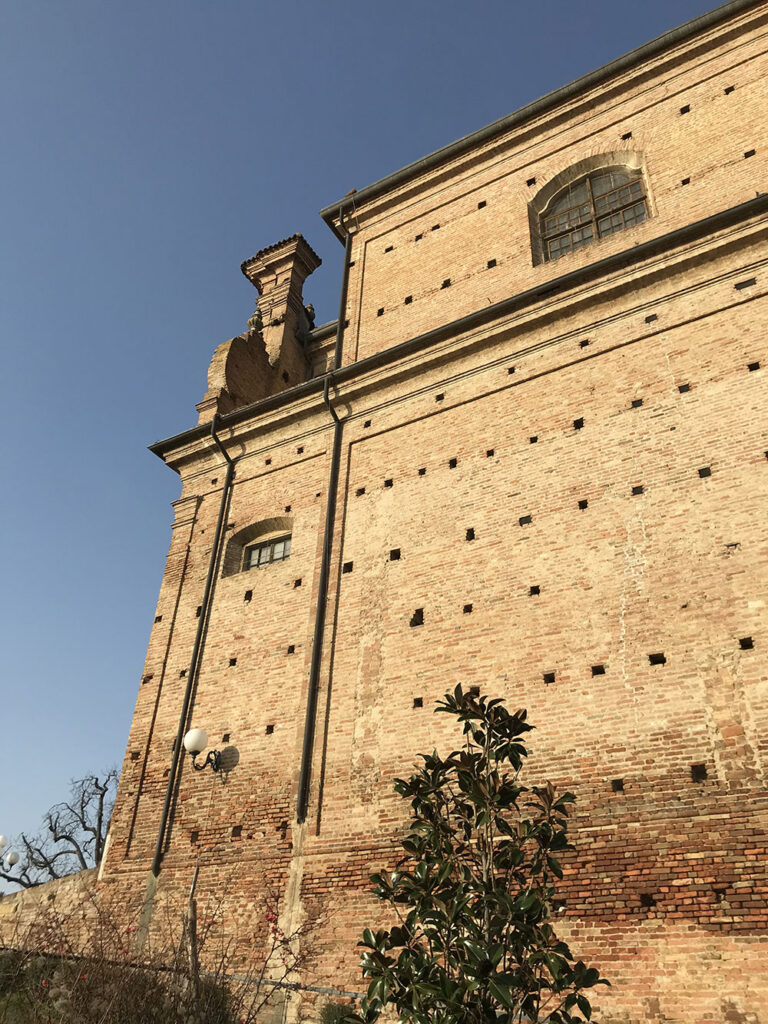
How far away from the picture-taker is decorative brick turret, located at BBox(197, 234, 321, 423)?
655 inches

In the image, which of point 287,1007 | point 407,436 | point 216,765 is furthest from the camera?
point 407,436

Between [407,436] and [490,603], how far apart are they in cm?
356

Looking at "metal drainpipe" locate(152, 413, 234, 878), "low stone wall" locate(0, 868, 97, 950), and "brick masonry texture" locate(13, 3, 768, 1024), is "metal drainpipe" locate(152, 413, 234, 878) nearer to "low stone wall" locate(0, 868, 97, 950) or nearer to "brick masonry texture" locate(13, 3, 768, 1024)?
"brick masonry texture" locate(13, 3, 768, 1024)

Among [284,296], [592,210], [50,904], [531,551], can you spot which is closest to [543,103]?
[592,210]

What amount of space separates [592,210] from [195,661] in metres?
9.82

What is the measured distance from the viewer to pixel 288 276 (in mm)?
19125

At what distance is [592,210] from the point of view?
1422cm

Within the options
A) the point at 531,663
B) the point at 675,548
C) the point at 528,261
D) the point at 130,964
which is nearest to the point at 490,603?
the point at 531,663

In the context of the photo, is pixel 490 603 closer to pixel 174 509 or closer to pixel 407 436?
pixel 407 436

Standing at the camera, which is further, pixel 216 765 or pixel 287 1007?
pixel 216 765

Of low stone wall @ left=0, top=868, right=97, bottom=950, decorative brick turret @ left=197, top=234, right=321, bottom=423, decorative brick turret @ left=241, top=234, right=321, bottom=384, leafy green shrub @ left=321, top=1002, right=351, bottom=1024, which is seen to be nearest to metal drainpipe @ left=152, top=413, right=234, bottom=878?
decorative brick turret @ left=197, top=234, right=321, bottom=423

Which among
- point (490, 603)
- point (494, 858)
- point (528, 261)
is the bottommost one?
point (494, 858)

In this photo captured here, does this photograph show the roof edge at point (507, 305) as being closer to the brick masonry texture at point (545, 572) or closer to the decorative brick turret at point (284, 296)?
the brick masonry texture at point (545, 572)

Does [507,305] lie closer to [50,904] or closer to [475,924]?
[475,924]
